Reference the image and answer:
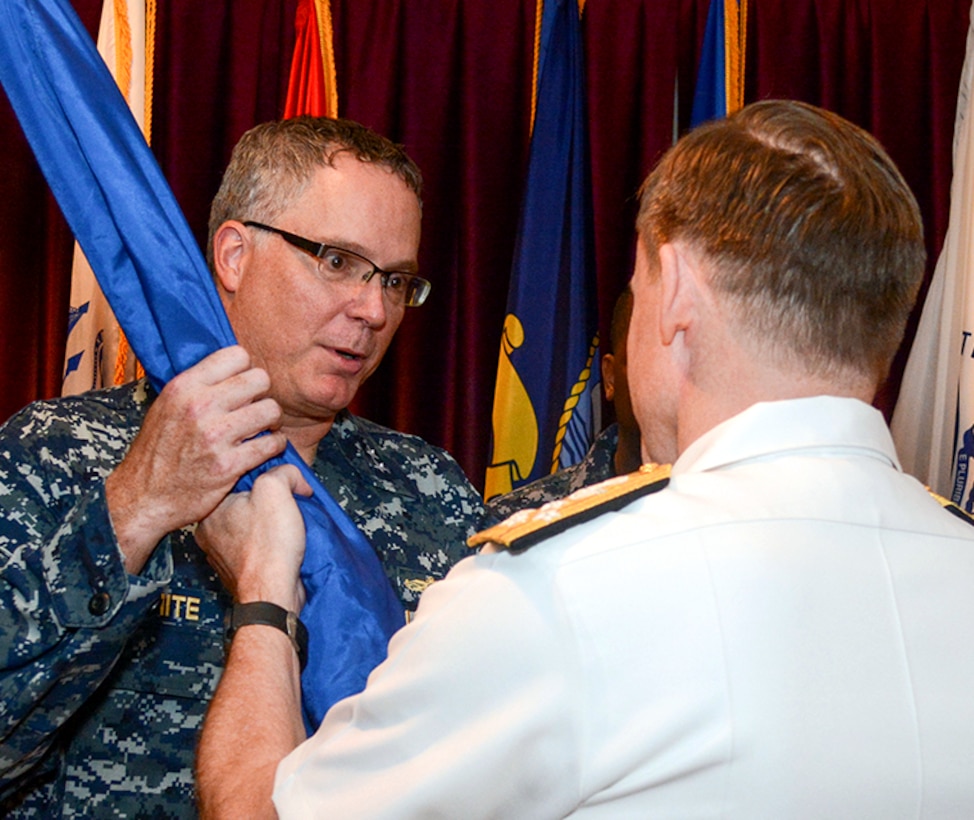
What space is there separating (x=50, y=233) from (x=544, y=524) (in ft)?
8.14

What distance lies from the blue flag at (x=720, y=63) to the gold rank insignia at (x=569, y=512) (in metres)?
2.28

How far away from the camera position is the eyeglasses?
6.19 feet

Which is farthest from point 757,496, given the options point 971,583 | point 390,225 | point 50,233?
point 50,233

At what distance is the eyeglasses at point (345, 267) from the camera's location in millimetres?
1887

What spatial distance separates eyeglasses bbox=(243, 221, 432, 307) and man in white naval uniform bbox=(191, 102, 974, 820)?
32.4 inches

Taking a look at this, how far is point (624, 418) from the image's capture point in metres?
3.02

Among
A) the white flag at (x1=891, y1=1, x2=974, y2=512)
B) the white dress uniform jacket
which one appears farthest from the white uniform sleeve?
the white flag at (x1=891, y1=1, x2=974, y2=512)

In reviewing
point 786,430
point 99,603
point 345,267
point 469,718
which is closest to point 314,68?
point 345,267

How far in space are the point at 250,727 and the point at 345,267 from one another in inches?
36.6

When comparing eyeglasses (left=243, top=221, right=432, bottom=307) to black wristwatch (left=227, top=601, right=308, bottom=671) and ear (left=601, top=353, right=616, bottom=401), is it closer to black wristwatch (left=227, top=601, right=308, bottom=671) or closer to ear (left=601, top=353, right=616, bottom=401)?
black wristwatch (left=227, top=601, right=308, bottom=671)

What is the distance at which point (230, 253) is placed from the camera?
1939 mm

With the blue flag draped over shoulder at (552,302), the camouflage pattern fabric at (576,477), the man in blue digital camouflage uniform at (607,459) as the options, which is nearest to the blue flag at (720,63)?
the blue flag draped over shoulder at (552,302)

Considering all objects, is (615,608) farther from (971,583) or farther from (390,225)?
(390,225)

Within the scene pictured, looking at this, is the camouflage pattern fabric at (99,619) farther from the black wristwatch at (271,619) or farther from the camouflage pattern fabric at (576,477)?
the camouflage pattern fabric at (576,477)
